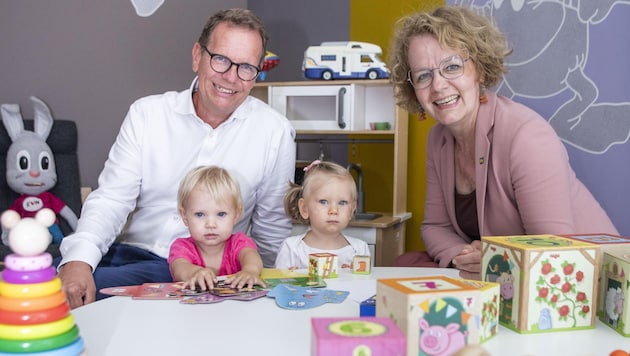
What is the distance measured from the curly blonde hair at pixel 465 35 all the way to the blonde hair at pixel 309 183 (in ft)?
1.40

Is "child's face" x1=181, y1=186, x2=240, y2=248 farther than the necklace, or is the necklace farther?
the necklace

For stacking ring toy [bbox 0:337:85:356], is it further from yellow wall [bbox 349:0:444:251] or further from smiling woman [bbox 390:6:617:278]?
yellow wall [bbox 349:0:444:251]

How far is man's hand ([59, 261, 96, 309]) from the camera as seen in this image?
1391mm

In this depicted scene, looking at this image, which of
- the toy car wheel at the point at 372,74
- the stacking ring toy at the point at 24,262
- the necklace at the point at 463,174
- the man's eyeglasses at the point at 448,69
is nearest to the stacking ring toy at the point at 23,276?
the stacking ring toy at the point at 24,262

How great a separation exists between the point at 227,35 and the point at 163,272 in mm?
770

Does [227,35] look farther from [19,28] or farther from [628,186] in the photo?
[19,28]

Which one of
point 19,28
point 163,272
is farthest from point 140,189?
point 19,28

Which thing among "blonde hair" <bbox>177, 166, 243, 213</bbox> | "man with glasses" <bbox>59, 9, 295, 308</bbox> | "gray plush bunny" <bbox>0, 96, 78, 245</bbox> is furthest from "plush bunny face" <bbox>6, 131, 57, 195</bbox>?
"blonde hair" <bbox>177, 166, 243, 213</bbox>

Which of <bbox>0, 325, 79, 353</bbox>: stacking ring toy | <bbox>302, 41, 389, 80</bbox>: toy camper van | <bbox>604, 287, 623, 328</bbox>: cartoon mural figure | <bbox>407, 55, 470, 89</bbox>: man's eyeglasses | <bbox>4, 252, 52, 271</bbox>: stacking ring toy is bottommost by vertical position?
<bbox>604, 287, 623, 328</bbox>: cartoon mural figure

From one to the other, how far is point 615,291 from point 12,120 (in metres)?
2.75

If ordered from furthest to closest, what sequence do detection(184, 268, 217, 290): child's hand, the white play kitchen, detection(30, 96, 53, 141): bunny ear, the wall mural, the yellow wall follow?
1. the yellow wall
2. the white play kitchen
3. detection(30, 96, 53, 141): bunny ear
4. the wall mural
5. detection(184, 268, 217, 290): child's hand

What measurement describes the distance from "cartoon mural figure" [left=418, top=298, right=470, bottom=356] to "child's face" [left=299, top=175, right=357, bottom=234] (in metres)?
1.00

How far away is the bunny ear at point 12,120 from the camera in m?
2.89

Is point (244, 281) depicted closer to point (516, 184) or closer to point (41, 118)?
point (516, 184)
